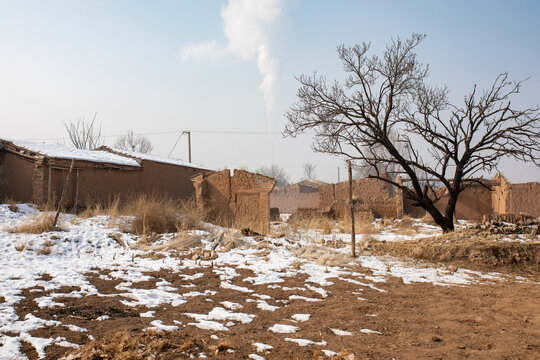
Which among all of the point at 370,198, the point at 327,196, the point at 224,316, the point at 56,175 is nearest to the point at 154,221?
the point at 224,316

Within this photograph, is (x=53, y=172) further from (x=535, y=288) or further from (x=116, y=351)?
(x=535, y=288)

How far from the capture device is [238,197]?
1248 cm

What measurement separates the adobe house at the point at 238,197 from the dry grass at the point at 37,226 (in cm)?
463

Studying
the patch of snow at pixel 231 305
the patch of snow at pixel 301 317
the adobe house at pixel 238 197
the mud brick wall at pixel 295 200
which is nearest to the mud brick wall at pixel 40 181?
the adobe house at pixel 238 197

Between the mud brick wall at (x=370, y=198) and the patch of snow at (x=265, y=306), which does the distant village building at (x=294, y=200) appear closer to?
the mud brick wall at (x=370, y=198)

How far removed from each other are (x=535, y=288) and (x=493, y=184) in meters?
13.7

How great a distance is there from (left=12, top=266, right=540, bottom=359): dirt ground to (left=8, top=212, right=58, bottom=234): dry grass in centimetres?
369

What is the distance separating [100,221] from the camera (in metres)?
10.0

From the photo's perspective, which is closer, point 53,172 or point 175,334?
point 175,334

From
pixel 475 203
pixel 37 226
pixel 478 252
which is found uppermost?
pixel 475 203

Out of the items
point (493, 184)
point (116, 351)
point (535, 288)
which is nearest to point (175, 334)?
point (116, 351)

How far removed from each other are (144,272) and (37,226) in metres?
3.87

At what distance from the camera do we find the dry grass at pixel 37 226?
332 inches

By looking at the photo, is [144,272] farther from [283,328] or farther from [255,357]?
[255,357]
